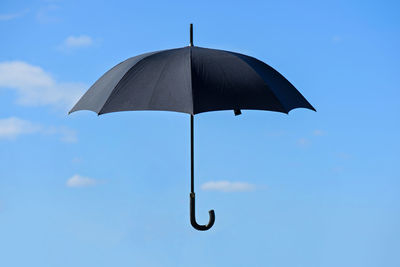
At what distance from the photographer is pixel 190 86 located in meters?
4.76

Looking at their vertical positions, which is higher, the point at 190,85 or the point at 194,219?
the point at 190,85

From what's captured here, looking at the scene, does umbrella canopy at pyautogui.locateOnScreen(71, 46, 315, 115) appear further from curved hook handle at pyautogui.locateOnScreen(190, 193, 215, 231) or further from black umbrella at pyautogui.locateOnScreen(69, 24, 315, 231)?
curved hook handle at pyautogui.locateOnScreen(190, 193, 215, 231)

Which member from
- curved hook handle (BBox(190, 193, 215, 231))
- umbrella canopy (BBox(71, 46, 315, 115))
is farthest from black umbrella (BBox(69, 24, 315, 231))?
curved hook handle (BBox(190, 193, 215, 231))

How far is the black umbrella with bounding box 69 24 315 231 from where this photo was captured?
15.5ft

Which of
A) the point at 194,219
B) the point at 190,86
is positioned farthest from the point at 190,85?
the point at 194,219

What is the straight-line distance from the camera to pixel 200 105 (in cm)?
461

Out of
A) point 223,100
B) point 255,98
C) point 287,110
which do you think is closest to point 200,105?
point 223,100

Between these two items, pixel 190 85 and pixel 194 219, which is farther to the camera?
pixel 194 219

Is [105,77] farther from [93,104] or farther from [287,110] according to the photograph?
[287,110]

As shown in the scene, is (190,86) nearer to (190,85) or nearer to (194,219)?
(190,85)

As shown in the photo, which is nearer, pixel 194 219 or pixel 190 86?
pixel 190 86

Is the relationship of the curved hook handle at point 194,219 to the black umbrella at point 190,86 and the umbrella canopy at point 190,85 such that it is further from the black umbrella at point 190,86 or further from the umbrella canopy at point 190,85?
the umbrella canopy at point 190,85

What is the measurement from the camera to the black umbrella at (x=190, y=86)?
4.74 m

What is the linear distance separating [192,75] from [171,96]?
29 cm
